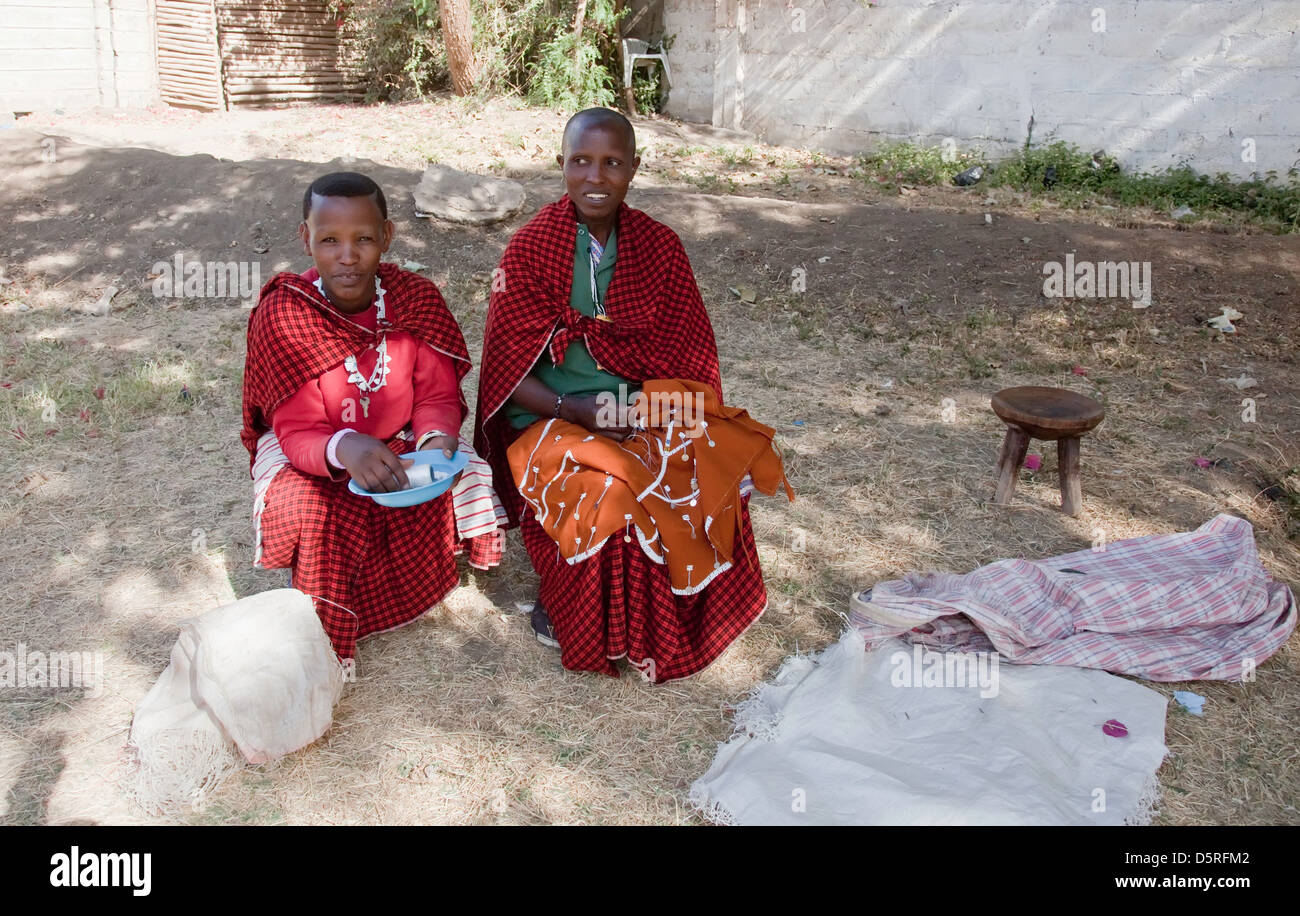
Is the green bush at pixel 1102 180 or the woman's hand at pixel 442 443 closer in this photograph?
the woman's hand at pixel 442 443

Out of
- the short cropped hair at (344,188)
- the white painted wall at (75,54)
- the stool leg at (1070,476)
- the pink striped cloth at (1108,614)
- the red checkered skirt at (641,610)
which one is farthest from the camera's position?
the white painted wall at (75,54)

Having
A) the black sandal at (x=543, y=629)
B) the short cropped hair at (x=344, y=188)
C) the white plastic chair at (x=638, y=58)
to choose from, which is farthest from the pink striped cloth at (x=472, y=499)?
the white plastic chair at (x=638, y=58)

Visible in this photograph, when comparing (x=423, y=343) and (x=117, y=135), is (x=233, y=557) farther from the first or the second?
(x=117, y=135)

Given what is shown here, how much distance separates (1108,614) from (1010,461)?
43.8 inches

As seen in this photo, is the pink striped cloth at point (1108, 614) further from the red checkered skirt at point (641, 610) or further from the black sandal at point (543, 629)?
the black sandal at point (543, 629)

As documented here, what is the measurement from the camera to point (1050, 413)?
3.91 m

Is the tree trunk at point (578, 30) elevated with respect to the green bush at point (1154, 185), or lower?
elevated

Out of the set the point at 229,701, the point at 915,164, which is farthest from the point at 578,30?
the point at 229,701

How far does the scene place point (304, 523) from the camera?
113 inches

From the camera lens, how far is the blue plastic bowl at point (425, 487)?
2684mm

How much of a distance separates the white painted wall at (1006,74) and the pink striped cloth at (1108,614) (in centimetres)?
633

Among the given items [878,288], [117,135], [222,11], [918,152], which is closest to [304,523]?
[878,288]

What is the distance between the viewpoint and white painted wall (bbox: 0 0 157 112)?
10766mm

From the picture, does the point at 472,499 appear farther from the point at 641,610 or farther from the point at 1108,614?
the point at 1108,614
